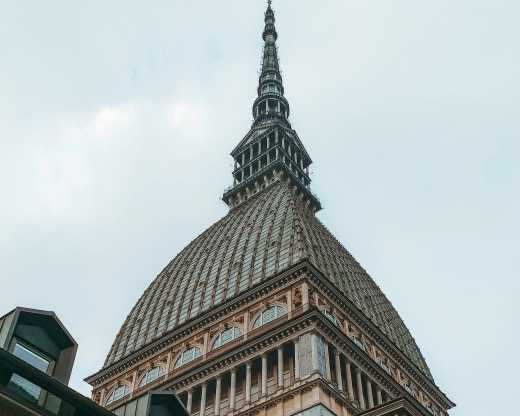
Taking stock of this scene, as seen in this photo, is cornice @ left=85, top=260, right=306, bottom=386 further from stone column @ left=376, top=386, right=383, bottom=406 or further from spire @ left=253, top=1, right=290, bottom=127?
spire @ left=253, top=1, right=290, bottom=127

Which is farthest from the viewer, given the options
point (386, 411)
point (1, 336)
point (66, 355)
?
point (386, 411)

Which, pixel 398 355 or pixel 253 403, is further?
pixel 398 355

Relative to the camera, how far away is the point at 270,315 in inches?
2206

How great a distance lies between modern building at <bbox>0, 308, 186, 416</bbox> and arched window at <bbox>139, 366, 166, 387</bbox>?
118ft

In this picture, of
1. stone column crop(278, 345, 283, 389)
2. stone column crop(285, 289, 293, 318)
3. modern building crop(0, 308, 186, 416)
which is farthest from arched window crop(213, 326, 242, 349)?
modern building crop(0, 308, 186, 416)

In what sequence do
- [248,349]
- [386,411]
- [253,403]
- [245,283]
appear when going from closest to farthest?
[386,411] → [253,403] → [248,349] → [245,283]

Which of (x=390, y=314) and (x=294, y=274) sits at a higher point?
(x=390, y=314)

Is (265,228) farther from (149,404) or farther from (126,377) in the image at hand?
(149,404)

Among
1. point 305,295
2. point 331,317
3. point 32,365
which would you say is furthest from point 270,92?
point 32,365

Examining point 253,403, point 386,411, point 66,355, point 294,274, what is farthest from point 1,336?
point 294,274

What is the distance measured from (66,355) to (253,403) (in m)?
26.7

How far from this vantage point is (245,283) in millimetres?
62406

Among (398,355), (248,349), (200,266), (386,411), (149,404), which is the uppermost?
(200,266)

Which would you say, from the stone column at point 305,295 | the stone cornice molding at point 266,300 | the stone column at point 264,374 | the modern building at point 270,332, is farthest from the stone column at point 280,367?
the stone cornice molding at point 266,300
